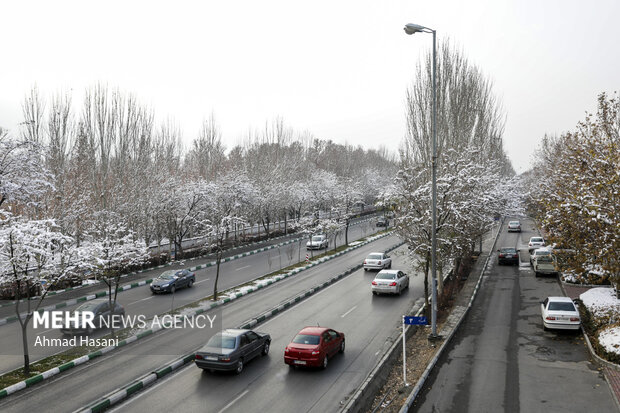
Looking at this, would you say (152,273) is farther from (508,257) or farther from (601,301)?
(601,301)

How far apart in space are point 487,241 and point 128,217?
126ft

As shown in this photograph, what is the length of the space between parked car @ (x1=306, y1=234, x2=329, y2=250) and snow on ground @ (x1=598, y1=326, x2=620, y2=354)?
2786 cm

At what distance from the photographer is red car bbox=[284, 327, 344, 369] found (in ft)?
45.1

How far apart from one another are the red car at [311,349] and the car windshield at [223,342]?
176 cm

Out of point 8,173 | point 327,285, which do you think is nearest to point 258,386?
point 8,173

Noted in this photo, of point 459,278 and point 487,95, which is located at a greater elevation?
point 487,95

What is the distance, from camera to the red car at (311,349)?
1374cm

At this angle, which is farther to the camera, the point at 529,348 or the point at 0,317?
the point at 0,317

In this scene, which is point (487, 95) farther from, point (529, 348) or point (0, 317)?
point (0, 317)

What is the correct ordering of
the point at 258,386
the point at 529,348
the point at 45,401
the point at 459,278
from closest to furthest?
1. the point at 45,401
2. the point at 258,386
3. the point at 529,348
4. the point at 459,278

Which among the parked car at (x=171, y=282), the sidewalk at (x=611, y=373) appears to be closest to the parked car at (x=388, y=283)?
the sidewalk at (x=611, y=373)

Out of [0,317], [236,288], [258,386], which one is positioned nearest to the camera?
[258,386]

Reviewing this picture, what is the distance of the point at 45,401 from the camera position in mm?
12039

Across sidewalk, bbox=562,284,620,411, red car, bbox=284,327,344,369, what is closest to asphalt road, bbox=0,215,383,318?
red car, bbox=284,327,344,369
